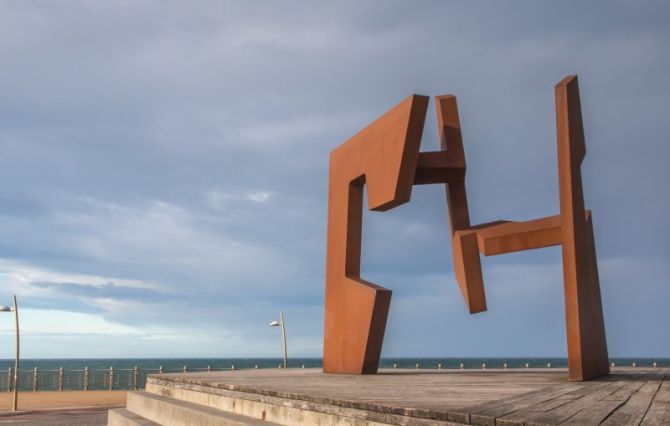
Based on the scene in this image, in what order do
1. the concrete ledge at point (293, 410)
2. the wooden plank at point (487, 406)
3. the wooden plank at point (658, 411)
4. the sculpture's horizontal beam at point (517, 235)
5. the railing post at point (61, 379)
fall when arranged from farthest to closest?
1. the railing post at point (61, 379)
2. the sculpture's horizontal beam at point (517, 235)
3. the concrete ledge at point (293, 410)
4. the wooden plank at point (487, 406)
5. the wooden plank at point (658, 411)

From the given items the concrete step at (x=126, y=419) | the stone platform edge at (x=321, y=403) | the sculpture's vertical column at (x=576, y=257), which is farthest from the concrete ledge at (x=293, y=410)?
the sculpture's vertical column at (x=576, y=257)

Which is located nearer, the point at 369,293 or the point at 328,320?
the point at 369,293

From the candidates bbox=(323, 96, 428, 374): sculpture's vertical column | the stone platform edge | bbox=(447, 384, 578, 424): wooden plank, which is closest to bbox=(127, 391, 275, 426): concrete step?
the stone platform edge

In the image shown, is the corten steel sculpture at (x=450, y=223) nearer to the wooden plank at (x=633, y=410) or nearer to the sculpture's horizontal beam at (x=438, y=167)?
the sculpture's horizontal beam at (x=438, y=167)

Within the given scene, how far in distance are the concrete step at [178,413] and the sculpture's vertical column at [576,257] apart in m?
5.02

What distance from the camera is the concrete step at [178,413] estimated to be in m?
7.11

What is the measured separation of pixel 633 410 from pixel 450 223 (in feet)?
25.4

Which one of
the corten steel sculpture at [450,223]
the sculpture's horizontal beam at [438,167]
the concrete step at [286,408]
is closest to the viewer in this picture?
the concrete step at [286,408]

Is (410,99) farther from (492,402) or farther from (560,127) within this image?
(492,402)

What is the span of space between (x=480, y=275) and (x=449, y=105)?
3820mm

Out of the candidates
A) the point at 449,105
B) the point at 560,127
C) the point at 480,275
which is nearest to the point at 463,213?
the point at 480,275

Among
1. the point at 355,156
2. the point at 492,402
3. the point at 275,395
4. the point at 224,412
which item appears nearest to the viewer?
the point at 492,402

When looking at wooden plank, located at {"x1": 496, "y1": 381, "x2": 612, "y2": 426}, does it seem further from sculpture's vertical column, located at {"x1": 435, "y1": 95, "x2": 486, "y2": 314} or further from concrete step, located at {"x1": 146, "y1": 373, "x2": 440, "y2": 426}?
sculpture's vertical column, located at {"x1": 435, "y1": 95, "x2": 486, "y2": 314}

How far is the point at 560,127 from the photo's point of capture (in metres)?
9.71
